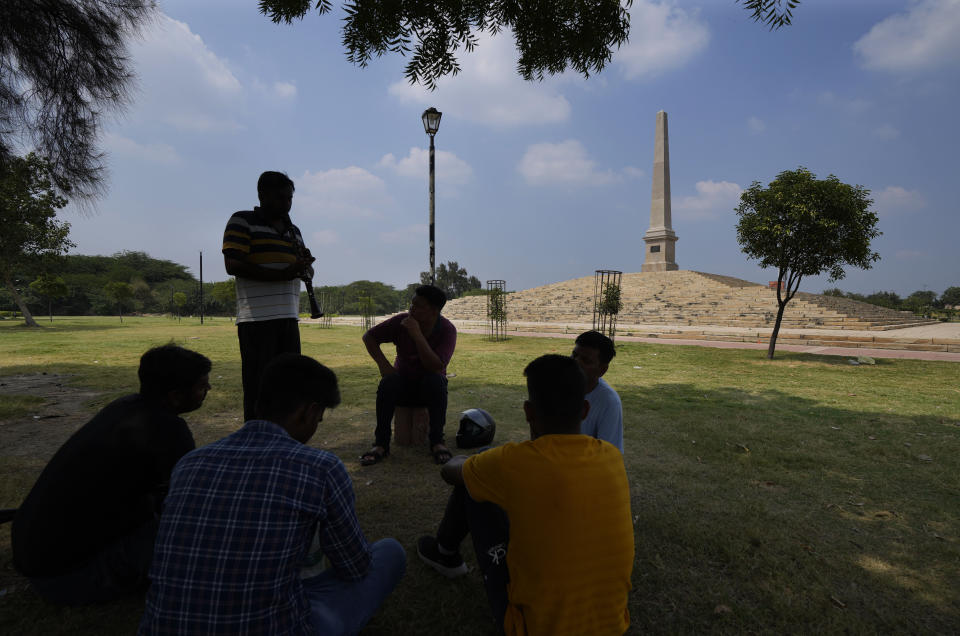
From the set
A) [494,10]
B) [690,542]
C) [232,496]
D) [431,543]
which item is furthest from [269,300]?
[690,542]

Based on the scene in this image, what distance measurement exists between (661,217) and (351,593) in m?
39.1

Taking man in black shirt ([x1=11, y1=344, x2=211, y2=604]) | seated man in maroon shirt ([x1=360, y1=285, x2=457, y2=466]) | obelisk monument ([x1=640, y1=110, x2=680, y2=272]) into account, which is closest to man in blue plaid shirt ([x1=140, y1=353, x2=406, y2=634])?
man in black shirt ([x1=11, y1=344, x2=211, y2=604])

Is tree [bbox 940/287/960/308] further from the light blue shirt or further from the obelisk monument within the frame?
the light blue shirt

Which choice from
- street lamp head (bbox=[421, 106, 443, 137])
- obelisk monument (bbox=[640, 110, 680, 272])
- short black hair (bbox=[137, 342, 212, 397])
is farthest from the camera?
obelisk monument (bbox=[640, 110, 680, 272])

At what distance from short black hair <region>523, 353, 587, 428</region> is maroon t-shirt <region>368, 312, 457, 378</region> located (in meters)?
2.52

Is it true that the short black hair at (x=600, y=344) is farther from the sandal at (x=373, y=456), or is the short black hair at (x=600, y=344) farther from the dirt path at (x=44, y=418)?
the dirt path at (x=44, y=418)

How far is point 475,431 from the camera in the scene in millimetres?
4477

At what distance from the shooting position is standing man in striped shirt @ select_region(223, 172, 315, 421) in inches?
124

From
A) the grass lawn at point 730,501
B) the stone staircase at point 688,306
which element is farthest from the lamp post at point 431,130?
the stone staircase at point 688,306

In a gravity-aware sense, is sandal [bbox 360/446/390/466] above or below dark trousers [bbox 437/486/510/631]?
below

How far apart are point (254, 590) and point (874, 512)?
4088 millimetres

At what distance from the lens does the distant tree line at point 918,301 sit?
103 feet

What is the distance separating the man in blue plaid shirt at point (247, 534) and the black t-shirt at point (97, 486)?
2.26 feet

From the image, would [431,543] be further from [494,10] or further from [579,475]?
[494,10]
